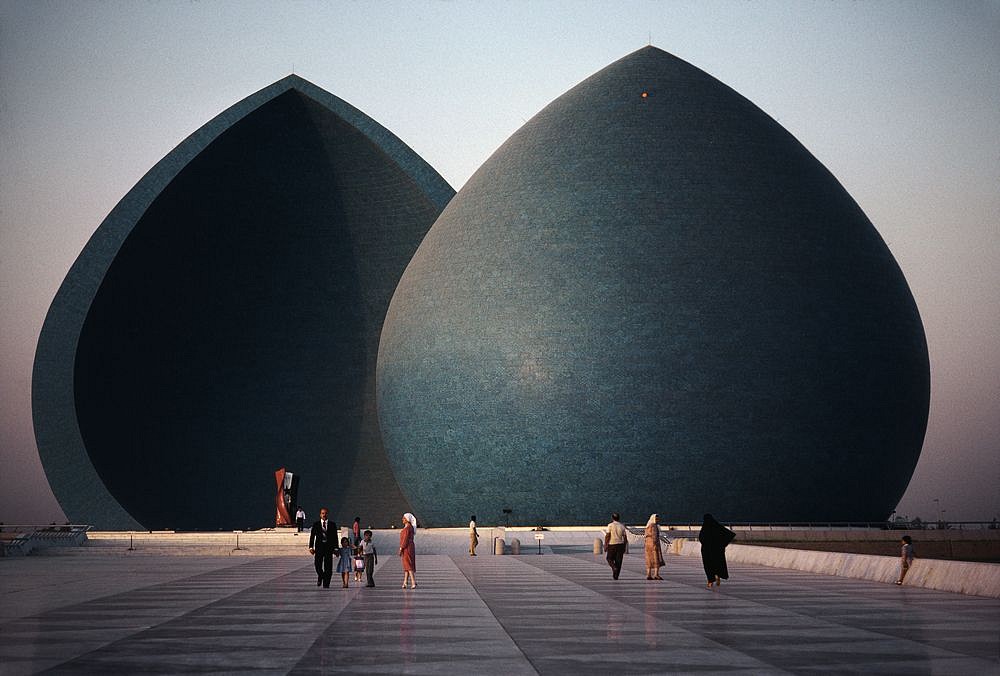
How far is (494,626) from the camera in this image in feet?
37.8

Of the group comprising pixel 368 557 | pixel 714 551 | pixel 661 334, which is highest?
pixel 661 334

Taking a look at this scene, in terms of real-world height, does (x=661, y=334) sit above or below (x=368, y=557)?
above

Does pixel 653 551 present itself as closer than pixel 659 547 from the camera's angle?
No

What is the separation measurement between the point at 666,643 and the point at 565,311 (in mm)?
30872

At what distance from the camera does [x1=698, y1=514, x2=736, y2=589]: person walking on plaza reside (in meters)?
17.4

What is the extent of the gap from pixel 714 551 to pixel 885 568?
8.84ft

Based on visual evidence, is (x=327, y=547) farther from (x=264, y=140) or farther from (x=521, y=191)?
Result: (x=264, y=140)

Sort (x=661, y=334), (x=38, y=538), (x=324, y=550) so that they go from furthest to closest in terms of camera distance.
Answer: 1. (x=661, y=334)
2. (x=38, y=538)
3. (x=324, y=550)

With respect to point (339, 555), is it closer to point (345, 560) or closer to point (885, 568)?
point (345, 560)

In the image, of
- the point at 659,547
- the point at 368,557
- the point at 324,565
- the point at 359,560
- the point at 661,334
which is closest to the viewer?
the point at 359,560

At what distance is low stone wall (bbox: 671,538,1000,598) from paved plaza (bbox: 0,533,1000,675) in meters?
0.35

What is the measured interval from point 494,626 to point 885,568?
8.80 m

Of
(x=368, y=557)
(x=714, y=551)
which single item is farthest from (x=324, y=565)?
(x=714, y=551)

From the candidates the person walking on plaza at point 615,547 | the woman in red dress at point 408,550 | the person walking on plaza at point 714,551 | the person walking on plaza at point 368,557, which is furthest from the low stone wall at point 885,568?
the person walking on plaza at point 368,557
